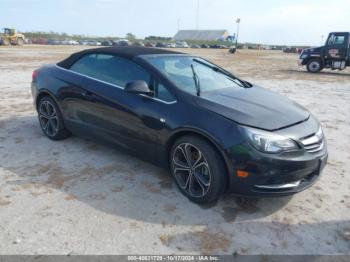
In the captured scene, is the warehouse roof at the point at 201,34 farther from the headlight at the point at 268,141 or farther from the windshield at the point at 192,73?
the headlight at the point at 268,141

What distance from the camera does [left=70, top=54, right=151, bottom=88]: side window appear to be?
12.7ft

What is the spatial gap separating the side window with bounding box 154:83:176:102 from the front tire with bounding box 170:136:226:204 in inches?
18.8

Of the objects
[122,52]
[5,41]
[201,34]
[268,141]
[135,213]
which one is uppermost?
[122,52]

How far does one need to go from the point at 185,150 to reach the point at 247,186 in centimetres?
75

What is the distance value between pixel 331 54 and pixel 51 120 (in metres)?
17.2

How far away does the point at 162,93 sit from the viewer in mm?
3553

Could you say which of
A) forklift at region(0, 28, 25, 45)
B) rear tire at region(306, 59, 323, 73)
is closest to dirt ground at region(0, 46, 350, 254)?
rear tire at region(306, 59, 323, 73)

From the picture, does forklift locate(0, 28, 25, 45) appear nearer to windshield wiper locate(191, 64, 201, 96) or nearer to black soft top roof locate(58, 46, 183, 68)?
black soft top roof locate(58, 46, 183, 68)

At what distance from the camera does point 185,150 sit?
334 cm

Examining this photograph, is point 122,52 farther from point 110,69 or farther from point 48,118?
point 48,118

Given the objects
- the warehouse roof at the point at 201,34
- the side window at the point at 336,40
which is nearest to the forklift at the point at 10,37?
the side window at the point at 336,40

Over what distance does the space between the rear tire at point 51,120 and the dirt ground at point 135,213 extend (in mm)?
357

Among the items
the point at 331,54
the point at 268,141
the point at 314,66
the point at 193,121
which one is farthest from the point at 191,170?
the point at 314,66

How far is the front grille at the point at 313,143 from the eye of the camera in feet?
10.3
